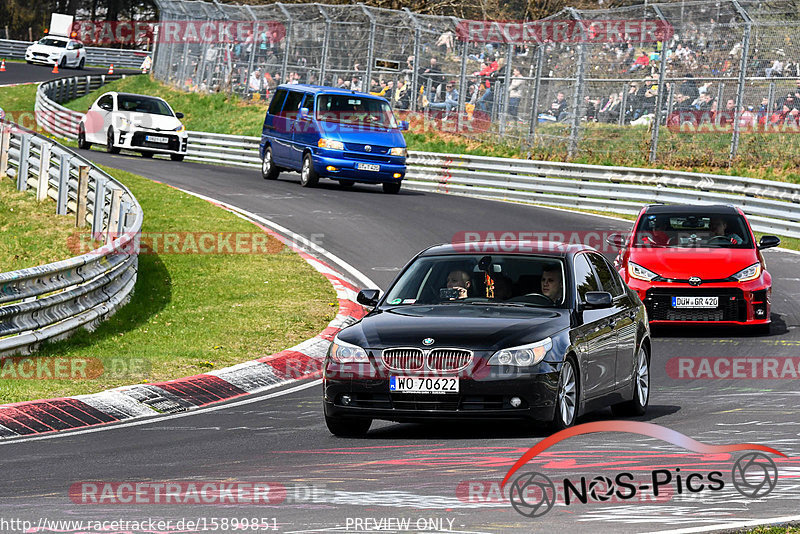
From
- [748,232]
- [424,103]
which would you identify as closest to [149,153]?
[424,103]

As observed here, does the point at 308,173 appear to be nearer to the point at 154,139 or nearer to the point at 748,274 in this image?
the point at 154,139

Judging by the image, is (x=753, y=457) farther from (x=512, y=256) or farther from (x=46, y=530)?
(x=46, y=530)

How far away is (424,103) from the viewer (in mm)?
37562

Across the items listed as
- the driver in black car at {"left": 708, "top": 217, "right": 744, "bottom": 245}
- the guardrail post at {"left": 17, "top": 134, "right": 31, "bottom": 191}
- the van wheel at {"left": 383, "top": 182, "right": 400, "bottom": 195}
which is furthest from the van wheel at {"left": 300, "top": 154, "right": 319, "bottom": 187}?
the driver in black car at {"left": 708, "top": 217, "right": 744, "bottom": 245}

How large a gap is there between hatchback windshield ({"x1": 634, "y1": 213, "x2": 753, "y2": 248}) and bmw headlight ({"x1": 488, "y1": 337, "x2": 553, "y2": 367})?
7.37m

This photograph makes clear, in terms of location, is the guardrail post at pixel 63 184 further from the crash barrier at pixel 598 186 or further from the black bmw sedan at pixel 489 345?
the black bmw sedan at pixel 489 345

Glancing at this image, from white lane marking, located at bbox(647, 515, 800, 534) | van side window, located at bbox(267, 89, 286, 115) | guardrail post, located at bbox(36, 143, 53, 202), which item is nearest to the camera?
white lane marking, located at bbox(647, 515, 800, 534)

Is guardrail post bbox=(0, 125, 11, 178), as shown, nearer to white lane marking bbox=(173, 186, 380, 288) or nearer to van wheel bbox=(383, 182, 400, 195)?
white lane marking bbox=(173, 186, 380, 288)

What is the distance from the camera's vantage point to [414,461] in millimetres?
8141

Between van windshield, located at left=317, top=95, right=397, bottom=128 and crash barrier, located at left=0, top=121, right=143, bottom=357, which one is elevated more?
van windshield, located at left=317, top=95, right=397, bottom=128

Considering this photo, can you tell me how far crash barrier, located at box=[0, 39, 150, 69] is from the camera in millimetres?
81375

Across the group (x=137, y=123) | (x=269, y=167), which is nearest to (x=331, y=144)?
(x=269, y=167)

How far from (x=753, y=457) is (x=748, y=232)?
858cm

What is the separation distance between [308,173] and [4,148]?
6.56 m
